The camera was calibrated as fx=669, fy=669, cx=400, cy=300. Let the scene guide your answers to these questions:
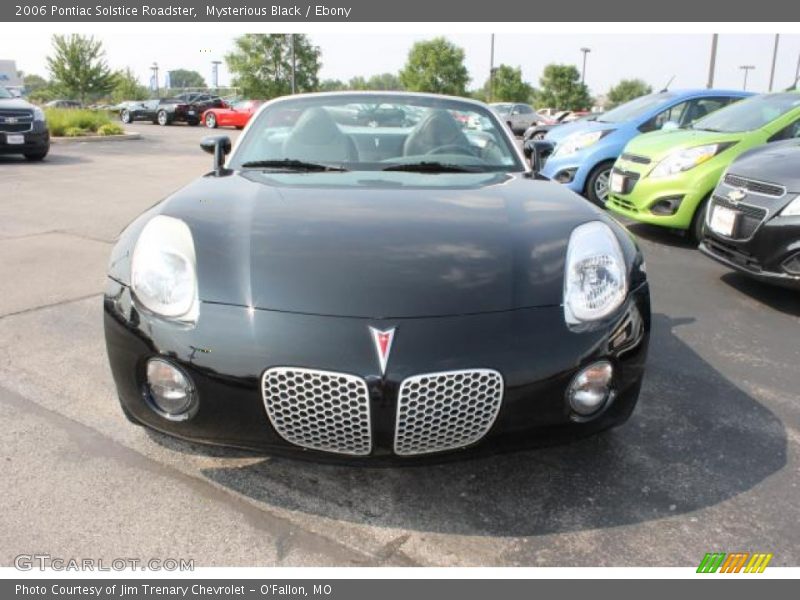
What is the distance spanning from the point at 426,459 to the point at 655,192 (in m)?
4.90

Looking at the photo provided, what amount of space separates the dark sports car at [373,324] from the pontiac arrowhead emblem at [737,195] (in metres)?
2.37

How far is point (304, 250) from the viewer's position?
2.21 m

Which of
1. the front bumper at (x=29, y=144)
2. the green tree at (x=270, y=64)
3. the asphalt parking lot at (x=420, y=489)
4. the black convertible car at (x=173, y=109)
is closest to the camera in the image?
the asphalt parking lot at (x=420, y=489)

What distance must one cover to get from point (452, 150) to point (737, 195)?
90.2 inches

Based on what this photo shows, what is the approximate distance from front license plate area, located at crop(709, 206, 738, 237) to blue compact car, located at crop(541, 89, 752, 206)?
122 inches

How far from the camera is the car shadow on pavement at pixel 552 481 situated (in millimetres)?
2180

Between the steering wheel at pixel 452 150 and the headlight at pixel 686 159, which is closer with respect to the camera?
the steering wheel at pixel 452 150

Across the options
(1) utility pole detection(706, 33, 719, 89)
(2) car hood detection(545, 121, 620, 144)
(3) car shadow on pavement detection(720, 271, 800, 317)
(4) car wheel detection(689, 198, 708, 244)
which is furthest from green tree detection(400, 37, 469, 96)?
(3) car shadow on pavement detection(720, 271, 800, 317)

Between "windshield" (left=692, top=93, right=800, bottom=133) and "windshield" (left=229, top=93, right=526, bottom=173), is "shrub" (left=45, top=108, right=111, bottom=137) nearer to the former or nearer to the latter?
"windshield" (left=692, top=93, right=800, bottom=133)

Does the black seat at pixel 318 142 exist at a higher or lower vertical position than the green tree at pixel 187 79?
lower

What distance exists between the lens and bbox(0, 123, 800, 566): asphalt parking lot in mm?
2012

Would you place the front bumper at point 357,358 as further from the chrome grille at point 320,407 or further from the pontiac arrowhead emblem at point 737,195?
the pontiac arrowhead emblem at point 737,195

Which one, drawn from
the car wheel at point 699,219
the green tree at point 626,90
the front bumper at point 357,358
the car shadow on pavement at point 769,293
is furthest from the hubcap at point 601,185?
the green tree at point 626,90
